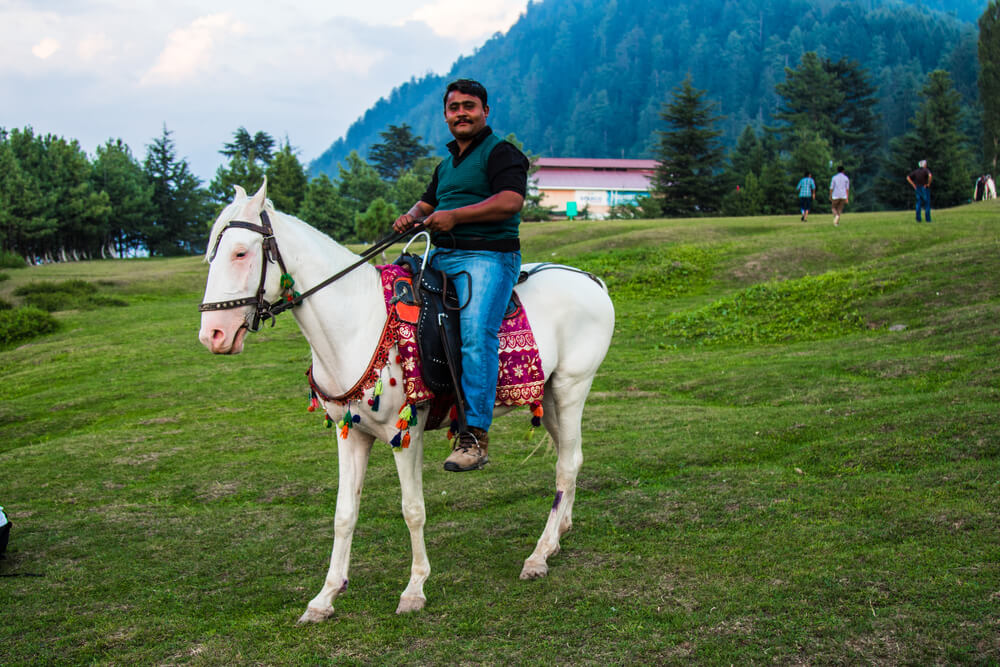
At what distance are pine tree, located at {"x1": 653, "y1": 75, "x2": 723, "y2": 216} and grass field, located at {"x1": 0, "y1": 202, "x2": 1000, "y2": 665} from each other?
4383cm

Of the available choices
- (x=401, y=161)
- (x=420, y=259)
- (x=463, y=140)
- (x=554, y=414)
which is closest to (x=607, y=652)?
(x=554, y=414)

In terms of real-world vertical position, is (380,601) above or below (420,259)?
below

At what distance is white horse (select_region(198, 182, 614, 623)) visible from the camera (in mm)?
4609

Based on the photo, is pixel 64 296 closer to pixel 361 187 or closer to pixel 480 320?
pixel 480 320

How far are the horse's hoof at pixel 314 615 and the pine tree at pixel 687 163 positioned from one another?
184ft

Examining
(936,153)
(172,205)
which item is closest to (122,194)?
(172,205)

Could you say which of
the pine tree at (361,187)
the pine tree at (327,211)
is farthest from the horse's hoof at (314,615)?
the pine tree at (361,187)

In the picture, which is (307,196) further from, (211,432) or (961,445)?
(961,445)

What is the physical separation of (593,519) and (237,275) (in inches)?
154

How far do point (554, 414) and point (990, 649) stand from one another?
130 inches

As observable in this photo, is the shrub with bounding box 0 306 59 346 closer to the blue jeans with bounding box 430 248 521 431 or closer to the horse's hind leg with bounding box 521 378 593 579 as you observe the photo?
the horse's hind leg with bounding box 521 378 593 579

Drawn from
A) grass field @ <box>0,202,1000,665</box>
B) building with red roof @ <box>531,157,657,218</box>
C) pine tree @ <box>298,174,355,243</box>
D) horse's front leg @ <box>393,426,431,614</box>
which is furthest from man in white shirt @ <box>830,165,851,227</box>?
building with red roof @ <box>531,157,657,218</box>

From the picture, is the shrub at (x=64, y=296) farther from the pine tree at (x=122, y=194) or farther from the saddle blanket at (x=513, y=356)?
the pine tree at (x=122, y=194)

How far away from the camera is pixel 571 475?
6.27 meters
